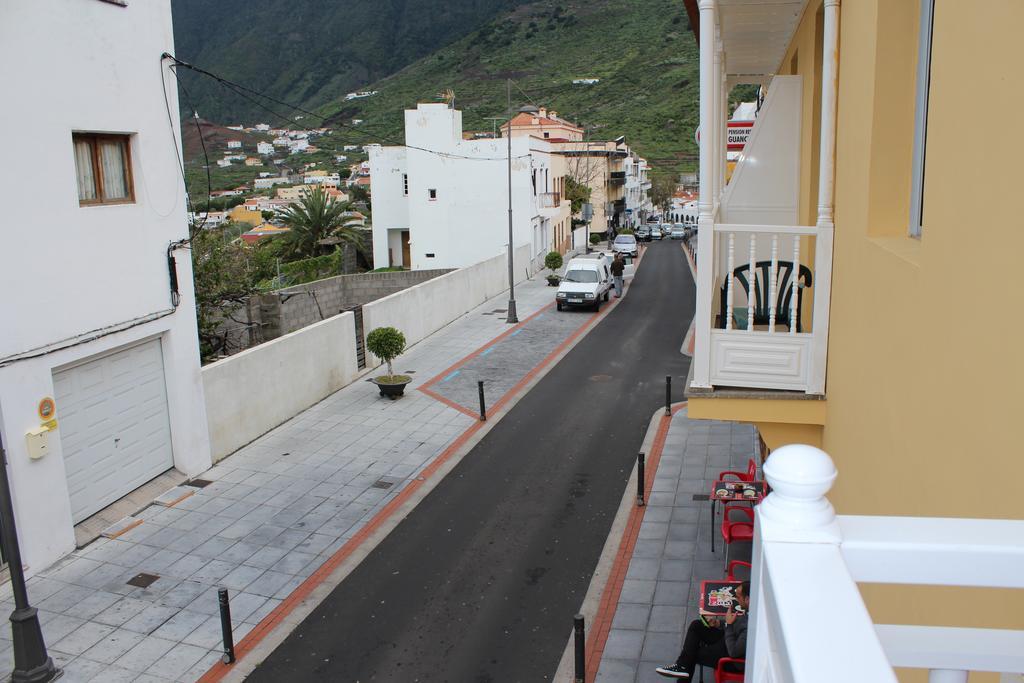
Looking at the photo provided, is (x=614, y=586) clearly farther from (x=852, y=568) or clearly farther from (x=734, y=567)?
(x=852, y=568)

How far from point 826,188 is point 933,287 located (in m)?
2.75

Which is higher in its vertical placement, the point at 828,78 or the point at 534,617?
the point at 828,78

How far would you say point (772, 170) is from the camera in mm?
8562

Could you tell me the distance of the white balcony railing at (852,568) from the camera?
1334 millimetres

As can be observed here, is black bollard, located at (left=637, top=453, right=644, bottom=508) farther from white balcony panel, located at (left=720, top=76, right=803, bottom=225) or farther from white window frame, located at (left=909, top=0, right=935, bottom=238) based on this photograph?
white window frame, located at (left=909, top=0, right=935, bottom=238)

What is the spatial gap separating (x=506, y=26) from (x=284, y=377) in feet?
489

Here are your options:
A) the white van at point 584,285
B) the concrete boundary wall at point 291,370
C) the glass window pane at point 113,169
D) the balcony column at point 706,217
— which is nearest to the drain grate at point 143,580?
the concrete boundary wall at point 291,370

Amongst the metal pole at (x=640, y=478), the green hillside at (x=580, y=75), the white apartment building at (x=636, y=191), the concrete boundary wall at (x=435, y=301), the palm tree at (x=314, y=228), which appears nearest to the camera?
the metal pole at (x=640, y=478)

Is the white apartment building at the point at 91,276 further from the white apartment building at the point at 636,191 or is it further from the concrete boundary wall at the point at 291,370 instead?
the white apartment building at the point at 636,191

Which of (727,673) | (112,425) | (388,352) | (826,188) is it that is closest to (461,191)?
(388,352)

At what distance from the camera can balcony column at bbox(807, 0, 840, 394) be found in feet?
19.1

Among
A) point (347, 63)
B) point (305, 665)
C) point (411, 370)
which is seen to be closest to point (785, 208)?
point (305, 665)

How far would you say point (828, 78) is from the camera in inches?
232

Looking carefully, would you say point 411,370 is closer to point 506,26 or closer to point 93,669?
point 93,669
